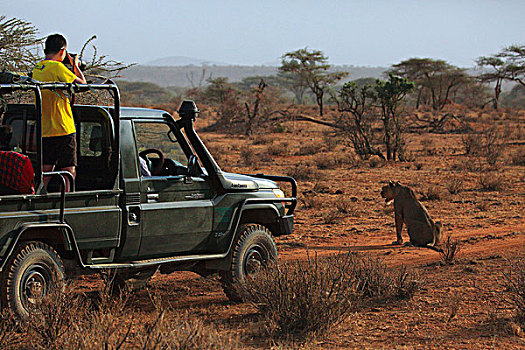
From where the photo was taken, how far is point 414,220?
370 inches

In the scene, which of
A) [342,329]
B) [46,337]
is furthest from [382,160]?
[46,337]

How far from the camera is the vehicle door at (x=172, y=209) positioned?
5805 mm

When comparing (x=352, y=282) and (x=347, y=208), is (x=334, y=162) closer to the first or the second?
(x=347, y=208)

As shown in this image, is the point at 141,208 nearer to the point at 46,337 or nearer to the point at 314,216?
the point at 46,337

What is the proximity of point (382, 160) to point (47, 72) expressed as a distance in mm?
16075

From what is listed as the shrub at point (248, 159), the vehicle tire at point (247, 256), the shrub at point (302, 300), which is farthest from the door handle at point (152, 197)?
the shrub at point (248, 159)

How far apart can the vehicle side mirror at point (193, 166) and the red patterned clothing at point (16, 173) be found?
58.1 inches

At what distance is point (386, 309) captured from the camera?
6.31m

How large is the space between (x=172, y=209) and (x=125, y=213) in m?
0.50

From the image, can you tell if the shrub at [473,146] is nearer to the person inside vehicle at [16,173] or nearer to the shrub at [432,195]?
the shrub at [432,195]

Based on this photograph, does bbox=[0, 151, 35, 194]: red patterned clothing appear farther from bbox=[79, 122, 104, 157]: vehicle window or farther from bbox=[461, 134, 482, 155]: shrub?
bbox=[461, 134, 482, 155]: shrub

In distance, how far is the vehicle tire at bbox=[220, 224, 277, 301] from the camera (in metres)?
6.41

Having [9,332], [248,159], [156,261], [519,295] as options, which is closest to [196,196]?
[156,261]

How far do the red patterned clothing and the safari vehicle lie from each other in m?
0.08
